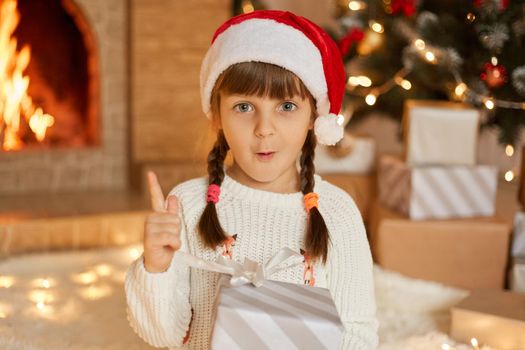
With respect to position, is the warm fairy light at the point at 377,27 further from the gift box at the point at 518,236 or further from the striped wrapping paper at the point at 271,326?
the striped wrapping paper at the point at 271,326

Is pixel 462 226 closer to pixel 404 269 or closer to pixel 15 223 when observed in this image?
pixel 404 269

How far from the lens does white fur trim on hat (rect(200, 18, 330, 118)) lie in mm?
1064

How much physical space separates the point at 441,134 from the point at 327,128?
1.02 meters

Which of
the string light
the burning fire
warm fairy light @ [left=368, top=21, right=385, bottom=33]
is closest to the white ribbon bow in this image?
the string light

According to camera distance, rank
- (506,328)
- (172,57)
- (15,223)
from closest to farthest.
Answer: (506,328), (15,223), (172,57)

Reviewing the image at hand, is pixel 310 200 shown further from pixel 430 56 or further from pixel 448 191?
pixel 430 56

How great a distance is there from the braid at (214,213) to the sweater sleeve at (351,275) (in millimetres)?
217

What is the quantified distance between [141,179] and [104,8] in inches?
29.0

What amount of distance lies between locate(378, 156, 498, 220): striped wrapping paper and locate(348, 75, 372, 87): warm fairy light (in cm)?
60

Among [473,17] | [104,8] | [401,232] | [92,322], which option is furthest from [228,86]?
[104,8]

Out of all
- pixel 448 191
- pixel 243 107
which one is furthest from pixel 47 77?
pixel 243 107

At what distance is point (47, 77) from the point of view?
8.66 ft

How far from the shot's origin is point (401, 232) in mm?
2008

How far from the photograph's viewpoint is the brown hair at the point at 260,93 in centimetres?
107
